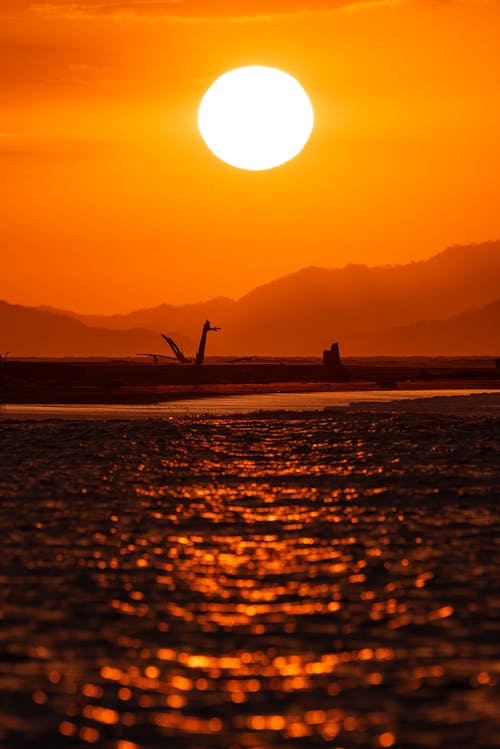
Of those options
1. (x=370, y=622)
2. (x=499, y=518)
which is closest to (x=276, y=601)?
(x=370, y=622)

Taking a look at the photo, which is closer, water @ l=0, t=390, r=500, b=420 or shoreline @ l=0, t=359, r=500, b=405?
water @ l=0, t=390, r=500, b=420

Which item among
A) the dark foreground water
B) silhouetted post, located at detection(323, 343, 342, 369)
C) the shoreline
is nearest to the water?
the shoreline

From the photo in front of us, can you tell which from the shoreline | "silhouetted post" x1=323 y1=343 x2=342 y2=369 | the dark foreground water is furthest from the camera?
"silhouetted post" x1=323 y1=343 x2=342 y2=369

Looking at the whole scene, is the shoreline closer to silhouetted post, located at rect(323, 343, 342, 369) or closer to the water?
silhouetted post, located at rect(323, 343, 342, 369)

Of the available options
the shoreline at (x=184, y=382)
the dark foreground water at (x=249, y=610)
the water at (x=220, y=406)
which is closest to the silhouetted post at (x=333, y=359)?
the shoreline at (x=184, y=382)

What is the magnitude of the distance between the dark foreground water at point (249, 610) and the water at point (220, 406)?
81.7ft

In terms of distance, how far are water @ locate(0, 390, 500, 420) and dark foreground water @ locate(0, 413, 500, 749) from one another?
24.9m

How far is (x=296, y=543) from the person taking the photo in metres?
21.4

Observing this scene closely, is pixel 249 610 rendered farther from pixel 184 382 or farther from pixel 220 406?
pixel 184 382

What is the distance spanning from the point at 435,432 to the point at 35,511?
80.3ft

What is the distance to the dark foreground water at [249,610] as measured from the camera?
39.5 ft

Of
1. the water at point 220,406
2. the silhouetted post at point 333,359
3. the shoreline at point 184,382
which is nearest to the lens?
the water at point 220,406

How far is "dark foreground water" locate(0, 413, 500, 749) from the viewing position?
12047 millimetres

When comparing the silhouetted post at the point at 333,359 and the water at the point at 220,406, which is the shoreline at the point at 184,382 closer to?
the silhouetted post at the point at 333,359
